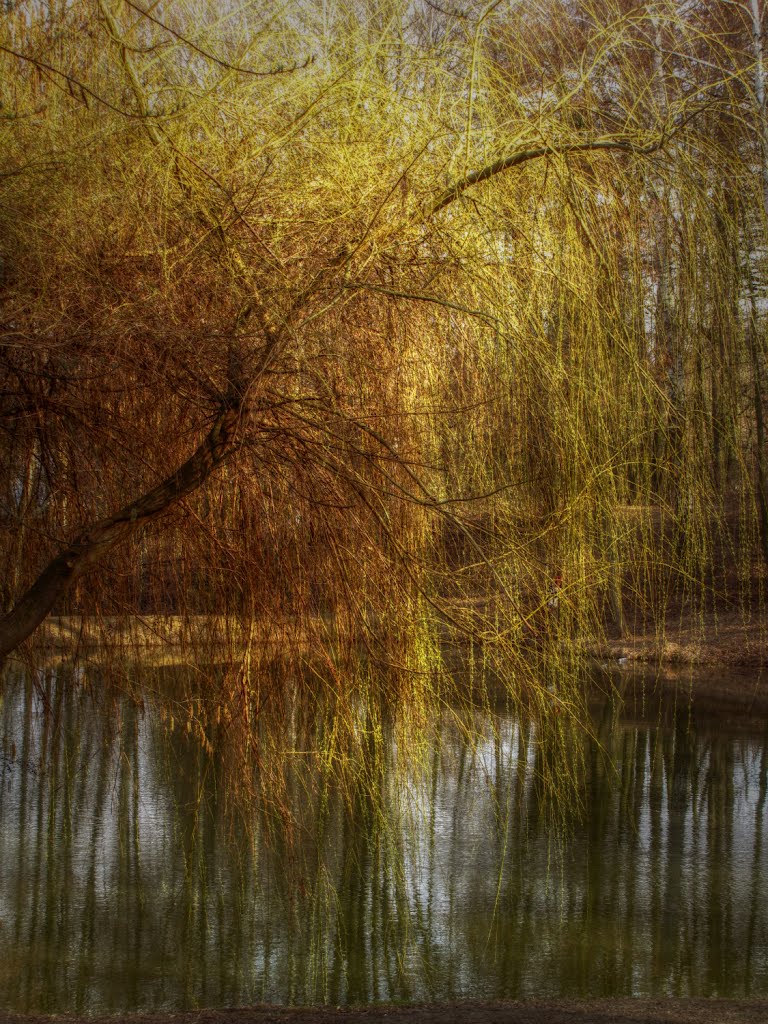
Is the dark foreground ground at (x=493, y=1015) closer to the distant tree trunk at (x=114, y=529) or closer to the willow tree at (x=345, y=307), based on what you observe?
the willow tree at (x=345, y=307)

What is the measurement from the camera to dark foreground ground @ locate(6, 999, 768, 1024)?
11.8 ft

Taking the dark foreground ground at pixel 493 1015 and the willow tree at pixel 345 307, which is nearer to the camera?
the willow tree at pixel 345 307

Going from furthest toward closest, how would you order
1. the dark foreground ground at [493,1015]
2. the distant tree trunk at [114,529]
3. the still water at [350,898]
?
the still water at [350,898], the dark foreground ground at [493,1015], the distant tree trunk at [114,529]

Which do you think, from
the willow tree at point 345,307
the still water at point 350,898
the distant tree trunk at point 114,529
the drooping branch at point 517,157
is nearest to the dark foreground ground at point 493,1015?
the still water at point 350,898

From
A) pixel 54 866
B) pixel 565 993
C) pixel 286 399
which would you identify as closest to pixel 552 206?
pixel 286 399

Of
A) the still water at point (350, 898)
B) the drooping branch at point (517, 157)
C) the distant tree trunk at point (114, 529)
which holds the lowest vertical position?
the still water at point (350, 898)

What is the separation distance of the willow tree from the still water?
0.60 meters

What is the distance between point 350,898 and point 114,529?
310cm

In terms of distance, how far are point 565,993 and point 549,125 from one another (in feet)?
10.9

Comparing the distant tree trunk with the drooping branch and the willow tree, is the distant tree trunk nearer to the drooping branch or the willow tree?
the willow tree

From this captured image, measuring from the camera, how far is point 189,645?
2896mm

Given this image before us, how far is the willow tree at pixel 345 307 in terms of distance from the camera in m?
2.46

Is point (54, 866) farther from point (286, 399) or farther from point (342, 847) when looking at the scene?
point (286, 399)

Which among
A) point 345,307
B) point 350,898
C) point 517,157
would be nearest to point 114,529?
point 345,307
